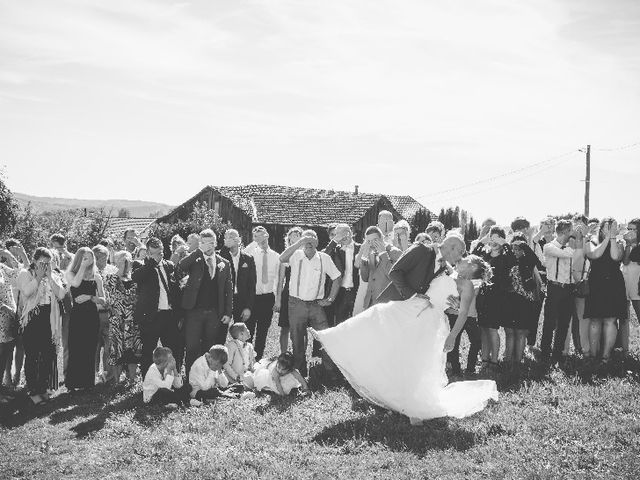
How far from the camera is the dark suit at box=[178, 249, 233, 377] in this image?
9.38 meters

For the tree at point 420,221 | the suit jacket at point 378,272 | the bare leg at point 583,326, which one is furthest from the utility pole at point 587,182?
the suit jacket at point 378,272

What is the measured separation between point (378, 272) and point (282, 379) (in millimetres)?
2128

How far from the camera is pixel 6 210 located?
36.7 m

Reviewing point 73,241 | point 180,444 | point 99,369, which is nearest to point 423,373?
point 180,444

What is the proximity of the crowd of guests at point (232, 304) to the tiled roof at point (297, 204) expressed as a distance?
128ft

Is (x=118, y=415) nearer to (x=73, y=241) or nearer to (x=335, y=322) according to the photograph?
(x=335, y=322)

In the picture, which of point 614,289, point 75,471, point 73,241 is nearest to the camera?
point 75,471

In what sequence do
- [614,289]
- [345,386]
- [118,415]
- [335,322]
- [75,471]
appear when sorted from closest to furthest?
[75,471] → [118,415] → [345,386] → [614,289] → [335,322]

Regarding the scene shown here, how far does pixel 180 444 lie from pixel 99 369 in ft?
15.2

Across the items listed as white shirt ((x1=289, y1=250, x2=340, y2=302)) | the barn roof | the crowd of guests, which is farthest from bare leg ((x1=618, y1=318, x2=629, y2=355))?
the barn roof

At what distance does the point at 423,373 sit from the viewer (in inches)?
276

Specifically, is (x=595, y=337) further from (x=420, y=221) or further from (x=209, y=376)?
(x=420, y=221)

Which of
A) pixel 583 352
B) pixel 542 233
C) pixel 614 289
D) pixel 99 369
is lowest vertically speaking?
pixel 99 369

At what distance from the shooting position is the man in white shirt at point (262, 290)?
1094 centimetres
